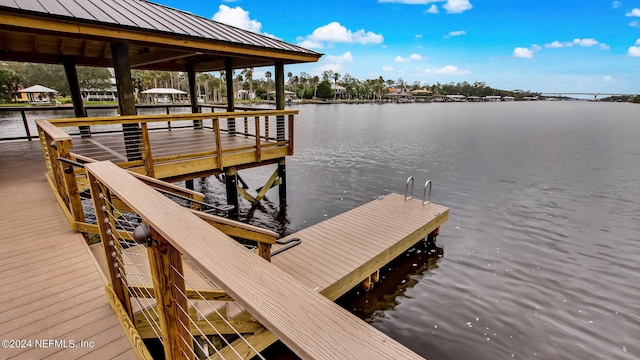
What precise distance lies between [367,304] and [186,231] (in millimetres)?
5462

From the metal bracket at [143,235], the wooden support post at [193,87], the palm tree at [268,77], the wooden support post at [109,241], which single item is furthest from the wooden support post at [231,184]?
the palm tree at [268,77]

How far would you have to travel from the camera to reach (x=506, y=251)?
7941mm

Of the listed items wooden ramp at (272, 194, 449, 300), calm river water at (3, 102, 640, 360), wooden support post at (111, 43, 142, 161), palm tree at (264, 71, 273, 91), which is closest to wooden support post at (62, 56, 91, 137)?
wooden support post at (111, 43, 142, 161)

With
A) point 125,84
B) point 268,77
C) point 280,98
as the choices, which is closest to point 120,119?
point 125,84

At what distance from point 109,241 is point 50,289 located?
106cm

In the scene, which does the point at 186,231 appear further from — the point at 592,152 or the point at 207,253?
the point at 592,152

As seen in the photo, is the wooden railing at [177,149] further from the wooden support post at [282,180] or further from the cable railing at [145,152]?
the wooden support post at [282,180]

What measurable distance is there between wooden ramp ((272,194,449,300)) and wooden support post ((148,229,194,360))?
337 centimetres

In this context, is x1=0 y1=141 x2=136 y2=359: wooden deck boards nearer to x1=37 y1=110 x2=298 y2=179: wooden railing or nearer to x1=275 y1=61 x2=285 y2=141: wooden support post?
x1=37 y1=110 x2=298 y2=179: wooden railing

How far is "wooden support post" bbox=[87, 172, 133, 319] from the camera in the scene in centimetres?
231

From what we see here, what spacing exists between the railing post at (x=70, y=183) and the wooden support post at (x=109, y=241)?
1841 mm

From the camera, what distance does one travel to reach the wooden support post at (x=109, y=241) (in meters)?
2.31

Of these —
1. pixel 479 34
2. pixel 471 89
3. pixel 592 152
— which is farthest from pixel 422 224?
pixel 471 89

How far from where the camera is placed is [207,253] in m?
1.08
